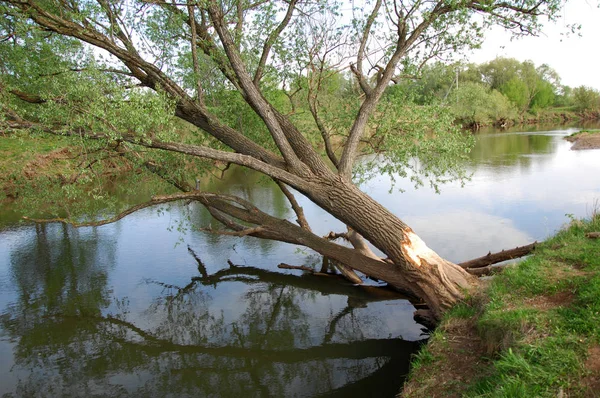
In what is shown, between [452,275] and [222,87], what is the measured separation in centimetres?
607

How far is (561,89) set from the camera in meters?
72.3

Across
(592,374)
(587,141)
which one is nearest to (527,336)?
(592,374)

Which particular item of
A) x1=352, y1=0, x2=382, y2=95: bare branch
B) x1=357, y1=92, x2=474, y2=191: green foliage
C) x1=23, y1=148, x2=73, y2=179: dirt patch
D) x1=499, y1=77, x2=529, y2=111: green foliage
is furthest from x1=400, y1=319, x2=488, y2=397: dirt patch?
x1=499, y1=77, x2=529, y2=111: green foliage

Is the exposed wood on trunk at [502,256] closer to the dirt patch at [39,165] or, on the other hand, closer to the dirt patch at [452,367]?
the dirt patch at [452,367]

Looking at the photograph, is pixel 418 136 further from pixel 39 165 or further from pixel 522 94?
pixel 522 94

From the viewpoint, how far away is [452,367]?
15.4 feet

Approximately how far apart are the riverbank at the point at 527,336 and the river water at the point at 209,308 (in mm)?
1241

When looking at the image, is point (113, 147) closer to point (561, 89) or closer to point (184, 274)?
point (184, 274)

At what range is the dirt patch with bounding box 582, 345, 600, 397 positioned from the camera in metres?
3.32

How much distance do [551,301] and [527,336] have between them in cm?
89

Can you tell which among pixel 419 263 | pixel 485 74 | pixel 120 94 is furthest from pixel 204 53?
pixel 485 74

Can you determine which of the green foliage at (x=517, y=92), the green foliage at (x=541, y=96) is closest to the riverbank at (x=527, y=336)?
the green foliage at (x=517, y=92)

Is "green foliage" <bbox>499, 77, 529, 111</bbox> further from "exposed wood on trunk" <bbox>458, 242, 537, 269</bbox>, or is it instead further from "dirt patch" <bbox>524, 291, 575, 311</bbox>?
"dirt patch" <bbox>524, 291, 575, 311</bbox>

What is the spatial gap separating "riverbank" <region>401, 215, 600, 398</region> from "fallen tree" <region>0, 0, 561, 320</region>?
1.08m
